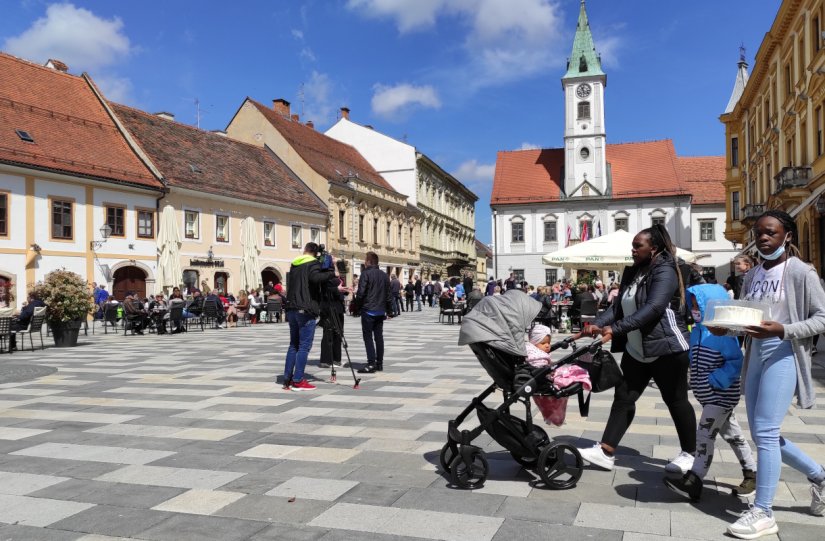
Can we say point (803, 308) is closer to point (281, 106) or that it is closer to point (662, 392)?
point (662, 392)

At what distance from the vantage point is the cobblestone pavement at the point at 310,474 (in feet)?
13.1

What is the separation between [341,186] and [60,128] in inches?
688

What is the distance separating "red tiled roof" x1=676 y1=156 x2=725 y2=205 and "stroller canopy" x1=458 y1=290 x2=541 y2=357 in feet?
199

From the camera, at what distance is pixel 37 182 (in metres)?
27.0

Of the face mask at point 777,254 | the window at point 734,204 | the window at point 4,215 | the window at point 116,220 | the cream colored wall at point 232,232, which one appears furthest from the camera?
the window at point 734,204

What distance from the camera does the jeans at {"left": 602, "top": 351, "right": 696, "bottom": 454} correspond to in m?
4.71

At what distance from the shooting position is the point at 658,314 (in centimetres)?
461

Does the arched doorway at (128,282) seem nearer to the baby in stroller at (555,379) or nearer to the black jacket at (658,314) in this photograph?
the baby in stroller at (555,379)

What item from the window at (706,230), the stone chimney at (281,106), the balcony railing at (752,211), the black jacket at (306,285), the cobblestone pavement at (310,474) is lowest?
the cobblestone pavement at (310,474)

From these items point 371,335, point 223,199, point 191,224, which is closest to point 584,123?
point 223,199

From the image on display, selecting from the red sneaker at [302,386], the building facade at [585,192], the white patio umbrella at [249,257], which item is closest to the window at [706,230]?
the building facade at [585,192]

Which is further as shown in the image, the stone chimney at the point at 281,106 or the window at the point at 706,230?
the window at the point at 706,230

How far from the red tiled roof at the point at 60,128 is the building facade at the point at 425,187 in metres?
25.9

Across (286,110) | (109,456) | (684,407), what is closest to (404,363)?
(109,456)
